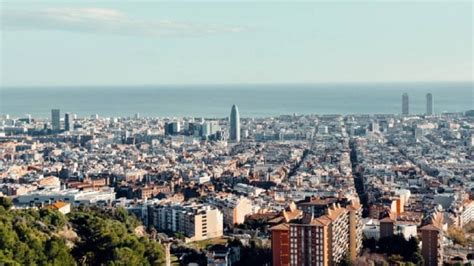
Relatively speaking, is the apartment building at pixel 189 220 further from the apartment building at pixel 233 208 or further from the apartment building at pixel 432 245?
the apartment building at pixel 432 245

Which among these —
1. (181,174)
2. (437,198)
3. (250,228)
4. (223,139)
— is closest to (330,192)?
(437,198)

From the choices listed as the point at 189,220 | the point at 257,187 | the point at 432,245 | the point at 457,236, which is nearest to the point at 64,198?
the point at 189,220

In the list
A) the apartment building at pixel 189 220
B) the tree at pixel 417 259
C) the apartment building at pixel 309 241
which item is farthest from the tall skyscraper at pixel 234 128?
the tree at pixel 417 259

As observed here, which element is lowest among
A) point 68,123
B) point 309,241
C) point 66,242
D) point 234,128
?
point 309,241

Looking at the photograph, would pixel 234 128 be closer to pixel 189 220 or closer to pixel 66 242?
pixel 189 220

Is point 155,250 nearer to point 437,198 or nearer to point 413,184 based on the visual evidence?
point 437,198

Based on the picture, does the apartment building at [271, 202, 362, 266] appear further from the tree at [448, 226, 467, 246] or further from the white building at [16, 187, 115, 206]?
the white building at [16, 187, 115, 206]
